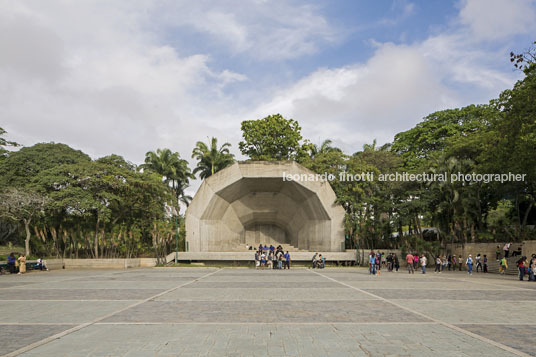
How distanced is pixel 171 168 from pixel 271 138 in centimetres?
1320

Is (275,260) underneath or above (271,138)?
underneath

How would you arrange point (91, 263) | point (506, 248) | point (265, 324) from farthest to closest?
point (91, 263) → point (506, 248) → point (265, 324)

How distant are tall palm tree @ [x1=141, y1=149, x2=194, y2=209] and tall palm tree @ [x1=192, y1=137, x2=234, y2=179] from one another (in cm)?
163

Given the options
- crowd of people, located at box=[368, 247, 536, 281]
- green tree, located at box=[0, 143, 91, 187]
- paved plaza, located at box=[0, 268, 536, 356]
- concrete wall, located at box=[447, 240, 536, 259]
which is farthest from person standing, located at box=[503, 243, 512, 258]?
green tree, located at box=[0, 143, 91, 187]

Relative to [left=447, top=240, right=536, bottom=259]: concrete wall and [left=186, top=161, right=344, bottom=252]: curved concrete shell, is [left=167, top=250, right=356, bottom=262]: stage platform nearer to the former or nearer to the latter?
[left=186, top=161, right=344, bottom=252]: curved concrete shell

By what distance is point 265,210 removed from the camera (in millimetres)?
46094

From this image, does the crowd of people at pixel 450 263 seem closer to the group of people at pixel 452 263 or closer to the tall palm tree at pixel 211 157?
the group of people at pixel 452 263

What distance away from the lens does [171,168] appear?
5028 cm

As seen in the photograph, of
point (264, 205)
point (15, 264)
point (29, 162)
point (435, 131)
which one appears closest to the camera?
point (15, 264)

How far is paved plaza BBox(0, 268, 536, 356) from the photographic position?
5926mm

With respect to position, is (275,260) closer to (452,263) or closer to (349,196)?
(349,196)

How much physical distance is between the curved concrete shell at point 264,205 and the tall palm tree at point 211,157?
8.74m

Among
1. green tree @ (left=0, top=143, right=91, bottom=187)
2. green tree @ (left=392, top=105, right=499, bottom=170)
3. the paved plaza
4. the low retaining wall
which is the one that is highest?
green tree @ (left=392, top=105, right=499, bottom=170)

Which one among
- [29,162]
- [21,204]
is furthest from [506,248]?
[29,162]
